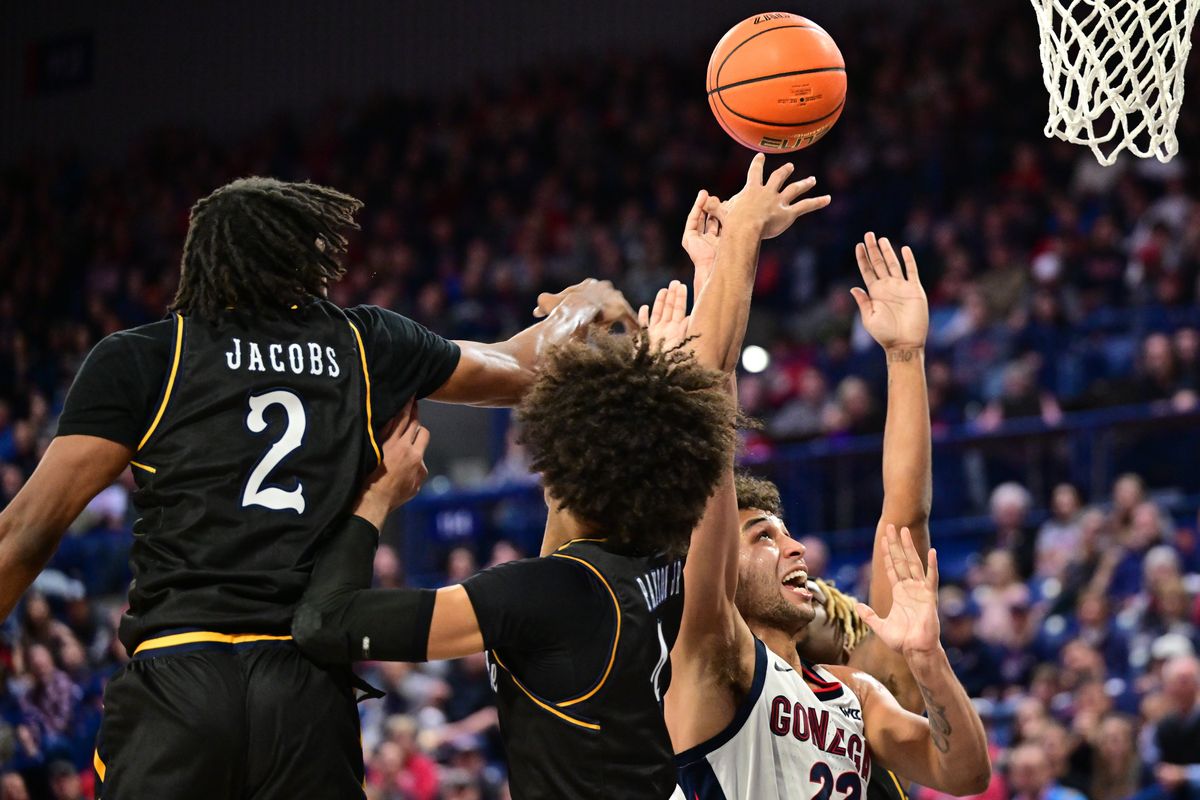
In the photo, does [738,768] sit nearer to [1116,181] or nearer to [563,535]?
[563,535]

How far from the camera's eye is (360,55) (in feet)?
56.9

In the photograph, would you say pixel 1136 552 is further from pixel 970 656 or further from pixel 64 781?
pixel 64 781

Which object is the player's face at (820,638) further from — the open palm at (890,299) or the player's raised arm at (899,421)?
the open palm at (890,299)

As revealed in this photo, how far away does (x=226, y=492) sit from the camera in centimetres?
277

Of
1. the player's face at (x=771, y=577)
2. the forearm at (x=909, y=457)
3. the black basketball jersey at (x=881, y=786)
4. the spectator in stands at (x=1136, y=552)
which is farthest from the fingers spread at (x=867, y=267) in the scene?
the spectator in stands at (x=1136, y=552)

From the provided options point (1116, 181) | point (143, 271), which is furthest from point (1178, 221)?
point (143, 271)

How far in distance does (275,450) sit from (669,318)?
993 mm

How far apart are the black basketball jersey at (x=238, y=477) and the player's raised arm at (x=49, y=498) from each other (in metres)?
0.07

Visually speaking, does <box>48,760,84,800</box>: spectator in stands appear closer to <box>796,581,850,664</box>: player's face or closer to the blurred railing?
the blurred railing

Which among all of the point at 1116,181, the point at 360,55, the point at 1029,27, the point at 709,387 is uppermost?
the point at 360,55

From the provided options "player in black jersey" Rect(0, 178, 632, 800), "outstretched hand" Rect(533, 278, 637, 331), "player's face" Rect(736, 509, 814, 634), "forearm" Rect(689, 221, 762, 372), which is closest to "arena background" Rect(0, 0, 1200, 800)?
"player's face" Rect(736, 509, 814, 634)

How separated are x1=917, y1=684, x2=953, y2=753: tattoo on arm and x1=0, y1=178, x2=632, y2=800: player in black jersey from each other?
1295 mm

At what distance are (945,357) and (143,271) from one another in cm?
877

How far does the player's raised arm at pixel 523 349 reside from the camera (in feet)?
10.6
